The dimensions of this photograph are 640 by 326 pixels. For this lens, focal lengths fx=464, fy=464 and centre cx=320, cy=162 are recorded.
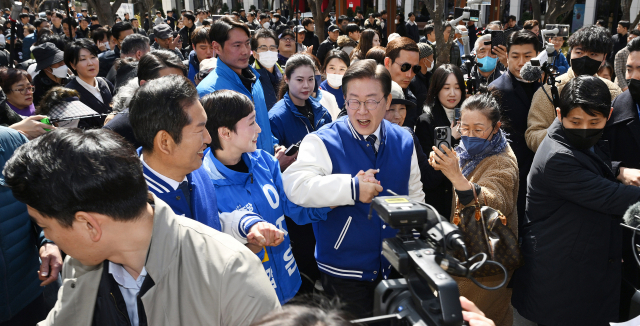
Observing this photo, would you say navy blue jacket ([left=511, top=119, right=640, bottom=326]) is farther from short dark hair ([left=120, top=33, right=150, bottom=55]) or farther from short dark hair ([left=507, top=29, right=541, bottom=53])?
short dark hair ([left=120, top=33, right=150, bottom=55])

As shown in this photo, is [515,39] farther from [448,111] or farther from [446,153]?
[446,153]

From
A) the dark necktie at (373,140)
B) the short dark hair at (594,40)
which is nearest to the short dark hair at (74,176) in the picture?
the dark necktie at (373,140)

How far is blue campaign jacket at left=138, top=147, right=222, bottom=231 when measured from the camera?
1872mm

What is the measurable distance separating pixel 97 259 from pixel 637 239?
8.76 feet

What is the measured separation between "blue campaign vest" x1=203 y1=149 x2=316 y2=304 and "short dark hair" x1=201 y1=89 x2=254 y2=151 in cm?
12

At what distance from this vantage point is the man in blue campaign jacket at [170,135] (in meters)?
1.83

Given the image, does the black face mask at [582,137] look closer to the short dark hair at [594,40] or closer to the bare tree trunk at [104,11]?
the short dark hair at [594,40]

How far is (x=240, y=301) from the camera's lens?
4.27 ft

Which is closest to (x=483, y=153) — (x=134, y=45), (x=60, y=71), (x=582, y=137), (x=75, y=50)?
(x=582, y=137)

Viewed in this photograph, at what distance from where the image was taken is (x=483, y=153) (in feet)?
9.21

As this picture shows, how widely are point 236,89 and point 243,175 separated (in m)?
1.45

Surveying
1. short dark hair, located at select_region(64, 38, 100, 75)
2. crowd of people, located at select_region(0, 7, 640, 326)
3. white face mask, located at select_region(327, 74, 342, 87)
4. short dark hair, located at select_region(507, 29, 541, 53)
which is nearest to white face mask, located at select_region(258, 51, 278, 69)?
white face mask, located at select_region(327, 74, 342, 87)

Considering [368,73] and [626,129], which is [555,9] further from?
[368,73]

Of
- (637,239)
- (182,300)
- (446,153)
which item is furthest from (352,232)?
(637,239)
